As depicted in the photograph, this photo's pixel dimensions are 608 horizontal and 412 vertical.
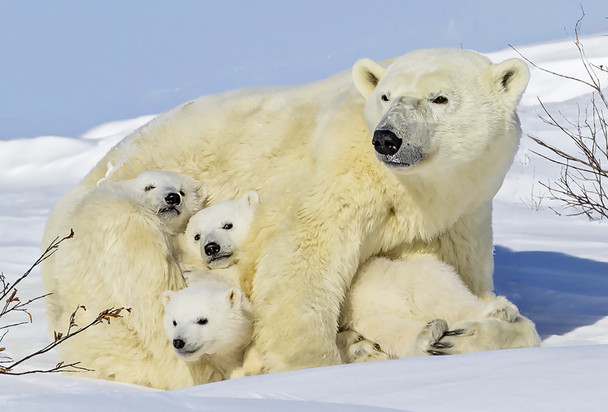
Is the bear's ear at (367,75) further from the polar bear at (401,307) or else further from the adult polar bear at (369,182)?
the polar bear at (401,307)

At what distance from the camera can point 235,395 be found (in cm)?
282

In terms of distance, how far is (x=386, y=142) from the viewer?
411 cm

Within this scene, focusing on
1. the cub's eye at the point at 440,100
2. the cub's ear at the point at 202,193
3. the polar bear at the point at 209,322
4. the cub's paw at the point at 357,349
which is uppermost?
the cub's eye at the point at 440,100

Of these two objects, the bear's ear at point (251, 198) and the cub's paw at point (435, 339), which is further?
the bear's ear at point (251, 198)

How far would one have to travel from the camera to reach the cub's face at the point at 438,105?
4.18 metres

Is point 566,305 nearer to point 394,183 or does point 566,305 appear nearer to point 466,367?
point 394,183

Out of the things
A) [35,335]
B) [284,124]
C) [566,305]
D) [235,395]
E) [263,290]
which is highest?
[284,124]

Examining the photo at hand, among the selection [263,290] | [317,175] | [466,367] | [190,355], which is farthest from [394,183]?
[466,367]

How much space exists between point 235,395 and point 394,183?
2.00 metres

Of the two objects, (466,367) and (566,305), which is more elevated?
(466,367)

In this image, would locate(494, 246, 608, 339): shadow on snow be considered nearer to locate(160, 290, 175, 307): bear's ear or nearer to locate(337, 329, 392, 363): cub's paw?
locate(337, 329, 392, 363): cub's paw

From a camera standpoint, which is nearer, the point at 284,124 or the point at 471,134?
the point at 471,134

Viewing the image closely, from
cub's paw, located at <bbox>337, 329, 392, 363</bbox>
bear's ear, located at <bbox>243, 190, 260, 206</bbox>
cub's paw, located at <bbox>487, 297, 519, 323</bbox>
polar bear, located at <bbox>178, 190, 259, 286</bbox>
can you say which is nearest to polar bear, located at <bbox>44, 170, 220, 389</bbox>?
polar bear, located at <bbox>178, 190, 259, 286</bbox>

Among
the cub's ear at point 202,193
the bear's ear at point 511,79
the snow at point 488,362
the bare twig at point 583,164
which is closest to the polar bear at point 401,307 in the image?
the cub's ear at point 202,193
